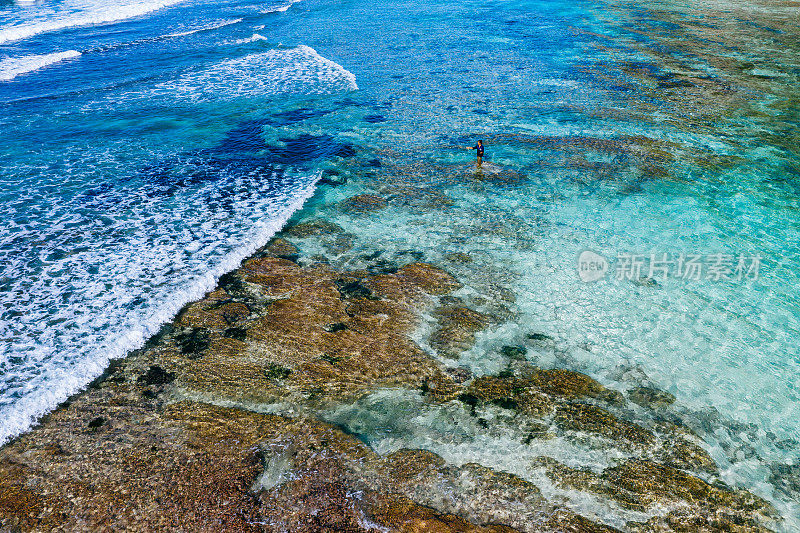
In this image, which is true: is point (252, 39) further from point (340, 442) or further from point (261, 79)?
point (340, 442)

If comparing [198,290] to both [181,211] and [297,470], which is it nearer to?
[181,211]

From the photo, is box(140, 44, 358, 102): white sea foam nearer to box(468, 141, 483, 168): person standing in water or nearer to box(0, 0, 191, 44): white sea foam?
box(468, 141, 483, 168): person standing in water

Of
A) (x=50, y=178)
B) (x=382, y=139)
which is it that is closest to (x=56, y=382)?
(x=50, y=178)

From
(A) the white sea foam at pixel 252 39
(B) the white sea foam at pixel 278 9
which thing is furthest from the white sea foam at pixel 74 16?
(A) the white sea foam at pixel 252 39

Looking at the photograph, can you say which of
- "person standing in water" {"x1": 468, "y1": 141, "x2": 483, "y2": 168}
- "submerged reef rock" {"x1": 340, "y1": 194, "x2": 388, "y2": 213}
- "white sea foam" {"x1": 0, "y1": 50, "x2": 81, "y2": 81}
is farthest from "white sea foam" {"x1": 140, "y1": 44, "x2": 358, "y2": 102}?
"submerged reef rock" {"x1": 340, "y1": 194, "x2": 388, "y2": 213}

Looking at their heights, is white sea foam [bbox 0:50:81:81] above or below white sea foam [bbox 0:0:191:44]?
below

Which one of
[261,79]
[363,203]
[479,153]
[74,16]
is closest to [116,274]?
[363,203]

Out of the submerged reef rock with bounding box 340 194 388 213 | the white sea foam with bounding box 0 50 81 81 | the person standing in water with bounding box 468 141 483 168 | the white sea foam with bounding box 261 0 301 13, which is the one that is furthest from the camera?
the white sea foam with bounding box 261 0 301 13

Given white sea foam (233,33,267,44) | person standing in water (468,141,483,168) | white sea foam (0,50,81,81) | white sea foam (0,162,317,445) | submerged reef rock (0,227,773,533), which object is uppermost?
white sea foam (233,33,267,44)
